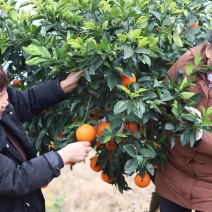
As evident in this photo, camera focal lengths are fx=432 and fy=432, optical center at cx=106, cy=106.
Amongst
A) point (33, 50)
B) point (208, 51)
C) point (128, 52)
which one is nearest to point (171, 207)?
point (208, 51)

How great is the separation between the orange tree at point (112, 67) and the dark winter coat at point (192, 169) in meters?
0.06

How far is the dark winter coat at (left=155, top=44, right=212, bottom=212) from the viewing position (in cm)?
178

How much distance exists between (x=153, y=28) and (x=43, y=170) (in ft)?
2.47

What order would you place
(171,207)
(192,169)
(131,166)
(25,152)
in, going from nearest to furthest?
(131,166), (25,152), (192,169), (171,207)

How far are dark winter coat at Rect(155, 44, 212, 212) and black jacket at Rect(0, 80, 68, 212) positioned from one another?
0.56m

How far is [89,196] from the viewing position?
144 inches

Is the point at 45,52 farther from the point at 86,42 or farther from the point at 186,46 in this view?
the point at 186,46

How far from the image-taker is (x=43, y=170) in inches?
61.9

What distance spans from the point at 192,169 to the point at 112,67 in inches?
24.4

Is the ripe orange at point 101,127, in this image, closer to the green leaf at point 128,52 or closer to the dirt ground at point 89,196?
the green leaf at point 128,52

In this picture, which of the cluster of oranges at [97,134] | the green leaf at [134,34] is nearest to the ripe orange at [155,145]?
the cluster of oranges at [97,134]

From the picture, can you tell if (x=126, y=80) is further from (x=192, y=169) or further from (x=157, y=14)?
(x=192, y=169)

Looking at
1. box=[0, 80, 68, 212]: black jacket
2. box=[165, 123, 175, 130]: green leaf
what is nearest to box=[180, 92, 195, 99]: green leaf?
box=[165, 123, 175, 130]: green leaf

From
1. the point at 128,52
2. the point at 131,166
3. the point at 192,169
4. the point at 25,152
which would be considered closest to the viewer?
the point at 128,52
